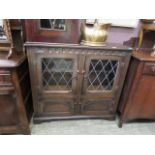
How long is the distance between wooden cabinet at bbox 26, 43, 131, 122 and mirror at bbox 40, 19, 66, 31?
0.50ft

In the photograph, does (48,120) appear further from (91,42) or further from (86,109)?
(91,42)

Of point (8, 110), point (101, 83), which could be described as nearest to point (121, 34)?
point (101, 83)

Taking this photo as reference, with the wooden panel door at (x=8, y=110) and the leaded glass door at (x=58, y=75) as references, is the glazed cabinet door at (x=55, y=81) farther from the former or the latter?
the wooden panel door at (x=8, y=110)

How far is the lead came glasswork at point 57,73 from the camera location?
130cm

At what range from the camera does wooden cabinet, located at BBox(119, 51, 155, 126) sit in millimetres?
1296

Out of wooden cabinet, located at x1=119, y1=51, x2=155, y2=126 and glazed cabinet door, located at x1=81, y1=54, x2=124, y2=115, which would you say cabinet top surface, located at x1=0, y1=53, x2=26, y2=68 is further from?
wooden cabinet, located at x1=119, y1=51, x2=155, y2=126

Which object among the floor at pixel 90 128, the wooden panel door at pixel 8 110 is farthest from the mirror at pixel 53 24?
the floor at pixel 90 128

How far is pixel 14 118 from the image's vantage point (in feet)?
4.28

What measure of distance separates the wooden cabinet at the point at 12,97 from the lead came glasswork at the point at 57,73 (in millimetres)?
217

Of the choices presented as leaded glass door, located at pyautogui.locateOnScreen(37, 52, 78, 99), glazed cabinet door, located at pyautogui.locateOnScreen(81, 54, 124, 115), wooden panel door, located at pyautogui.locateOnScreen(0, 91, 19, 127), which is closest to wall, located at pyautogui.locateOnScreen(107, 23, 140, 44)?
glazed cabinet door, located at pyautogui.locateOnScreen(81, 54, 124, 115)

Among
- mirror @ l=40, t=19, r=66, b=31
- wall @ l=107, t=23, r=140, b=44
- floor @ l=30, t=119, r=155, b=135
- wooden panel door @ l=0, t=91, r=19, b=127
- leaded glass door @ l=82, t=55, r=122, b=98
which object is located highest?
mirror @ l=40, t=19, r=66, b=31

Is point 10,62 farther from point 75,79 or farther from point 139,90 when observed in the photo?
point 139,90
